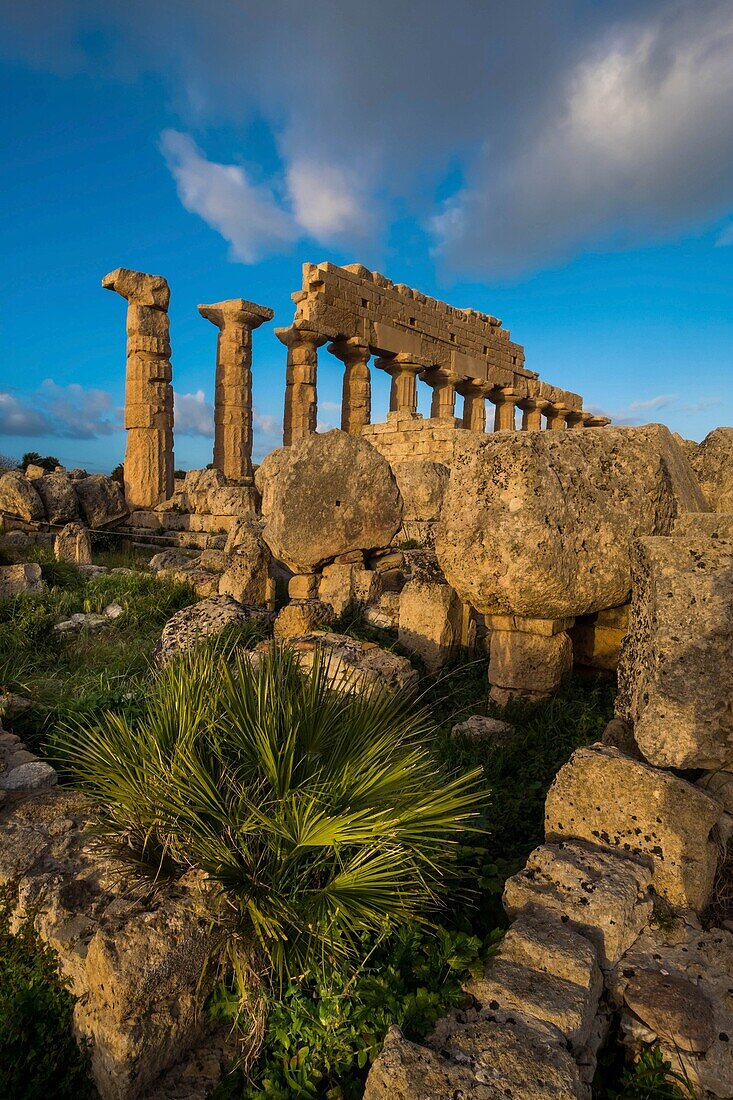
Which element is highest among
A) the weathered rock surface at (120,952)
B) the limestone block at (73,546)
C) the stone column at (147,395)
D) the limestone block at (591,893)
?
the stone column at (147,395)

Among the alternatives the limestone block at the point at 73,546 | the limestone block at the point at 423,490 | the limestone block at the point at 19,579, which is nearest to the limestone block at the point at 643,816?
the limestone block at the point at 19,579

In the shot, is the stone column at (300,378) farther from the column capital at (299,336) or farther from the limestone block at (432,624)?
the limestone block at (432,624)

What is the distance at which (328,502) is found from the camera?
7.20 metres

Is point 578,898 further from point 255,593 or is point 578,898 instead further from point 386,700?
point 255,593

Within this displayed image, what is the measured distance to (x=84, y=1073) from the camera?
2.25 meters

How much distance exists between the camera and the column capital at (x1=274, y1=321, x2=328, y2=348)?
18.5 m

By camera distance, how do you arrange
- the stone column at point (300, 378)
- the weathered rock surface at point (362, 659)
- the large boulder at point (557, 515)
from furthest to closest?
the stone column at point (300, 378) < the weathered rock surface at point (362, 659) < the large boulder at point (557, 515)

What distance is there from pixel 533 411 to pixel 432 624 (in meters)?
24.7

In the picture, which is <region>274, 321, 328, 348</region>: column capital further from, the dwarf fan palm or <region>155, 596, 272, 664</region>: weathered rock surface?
the dwarf fan palm

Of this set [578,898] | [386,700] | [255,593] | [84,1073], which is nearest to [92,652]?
[255,593]

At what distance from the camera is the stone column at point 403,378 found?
21.4m

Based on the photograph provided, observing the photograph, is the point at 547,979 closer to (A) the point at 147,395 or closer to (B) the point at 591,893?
(B) the point at 591,893

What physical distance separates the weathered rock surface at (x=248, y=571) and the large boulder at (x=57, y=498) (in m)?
6.46

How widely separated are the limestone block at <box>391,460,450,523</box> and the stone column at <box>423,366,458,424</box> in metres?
11.0
